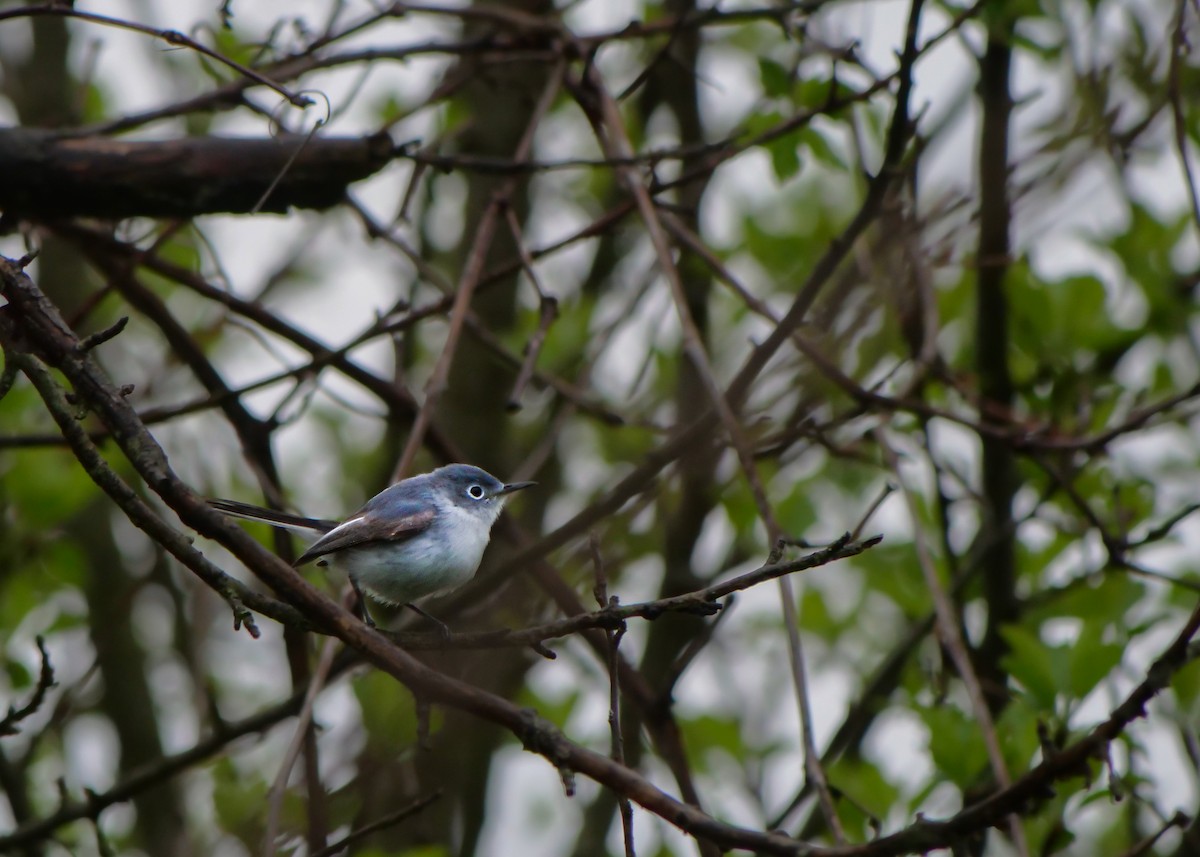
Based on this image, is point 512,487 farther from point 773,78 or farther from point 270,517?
point 773,78

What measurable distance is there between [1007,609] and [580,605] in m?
1.99

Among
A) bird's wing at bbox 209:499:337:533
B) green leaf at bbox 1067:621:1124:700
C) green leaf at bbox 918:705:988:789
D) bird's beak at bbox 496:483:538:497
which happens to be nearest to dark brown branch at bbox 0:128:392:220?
bird's wing at bbox 209:499:337:533

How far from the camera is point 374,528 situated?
3.52 m

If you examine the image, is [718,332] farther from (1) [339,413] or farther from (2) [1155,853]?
(2) [1155,853]

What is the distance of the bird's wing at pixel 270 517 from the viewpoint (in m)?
3.23

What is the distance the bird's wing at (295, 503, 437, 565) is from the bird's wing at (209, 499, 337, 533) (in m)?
0.04

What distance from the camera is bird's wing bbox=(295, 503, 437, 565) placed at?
11.2 feet

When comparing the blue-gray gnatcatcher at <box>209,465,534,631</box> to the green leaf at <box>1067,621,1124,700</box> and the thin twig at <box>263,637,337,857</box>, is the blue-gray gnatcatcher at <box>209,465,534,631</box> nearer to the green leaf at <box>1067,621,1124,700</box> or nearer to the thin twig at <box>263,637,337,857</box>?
the thin twig at <box>263,637,337,857</box>

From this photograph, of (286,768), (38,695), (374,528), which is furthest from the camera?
(374,528)

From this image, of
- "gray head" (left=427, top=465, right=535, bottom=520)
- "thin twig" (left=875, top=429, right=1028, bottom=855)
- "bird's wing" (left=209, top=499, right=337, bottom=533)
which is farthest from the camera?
"gray head" (left=427, top=465, right=535, bottom=520)

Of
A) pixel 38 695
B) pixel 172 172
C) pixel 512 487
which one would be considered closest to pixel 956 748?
pixel 512 487

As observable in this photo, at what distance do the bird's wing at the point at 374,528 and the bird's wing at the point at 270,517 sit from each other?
36mm

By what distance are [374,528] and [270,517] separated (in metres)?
0.32

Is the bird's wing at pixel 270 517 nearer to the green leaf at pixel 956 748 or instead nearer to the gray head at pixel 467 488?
the gray head at pixel 467 488
